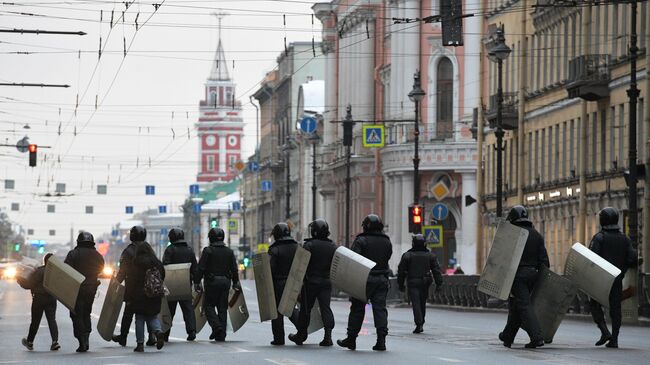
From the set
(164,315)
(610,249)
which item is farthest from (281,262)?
(610,249)

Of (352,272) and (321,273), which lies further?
(321,273)

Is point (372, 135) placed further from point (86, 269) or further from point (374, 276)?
point (374, 276)

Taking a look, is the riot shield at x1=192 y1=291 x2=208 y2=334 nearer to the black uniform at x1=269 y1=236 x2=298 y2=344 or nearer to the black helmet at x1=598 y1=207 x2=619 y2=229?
the black uniform at x1=269 y1=236 x2=298 y2=344

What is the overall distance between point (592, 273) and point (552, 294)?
0.60m

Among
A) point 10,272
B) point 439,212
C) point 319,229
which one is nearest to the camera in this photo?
point 319,229

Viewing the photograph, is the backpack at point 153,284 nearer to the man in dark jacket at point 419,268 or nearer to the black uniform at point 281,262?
the black uniform at point 281,262

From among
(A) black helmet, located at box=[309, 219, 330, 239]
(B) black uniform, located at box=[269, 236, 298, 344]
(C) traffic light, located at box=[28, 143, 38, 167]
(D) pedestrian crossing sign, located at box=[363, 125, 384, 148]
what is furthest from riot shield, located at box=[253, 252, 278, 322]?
(D) pedestrian crossing sign, located at box=[363, 125, 384, 148]

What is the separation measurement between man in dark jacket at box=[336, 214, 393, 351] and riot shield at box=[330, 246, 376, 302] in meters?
0.18

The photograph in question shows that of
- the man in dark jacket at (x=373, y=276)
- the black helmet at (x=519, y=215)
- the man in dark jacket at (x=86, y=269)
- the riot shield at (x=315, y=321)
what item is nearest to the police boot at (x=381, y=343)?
the man in dark jacket at (x=373, y=276)

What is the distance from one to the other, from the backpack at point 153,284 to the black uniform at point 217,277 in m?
1.93

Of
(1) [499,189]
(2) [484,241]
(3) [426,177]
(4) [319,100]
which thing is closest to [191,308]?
(1) [499,189]

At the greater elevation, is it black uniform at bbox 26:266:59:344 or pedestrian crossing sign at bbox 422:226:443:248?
pedestrian crossing sign at bbox 422:226:443:248

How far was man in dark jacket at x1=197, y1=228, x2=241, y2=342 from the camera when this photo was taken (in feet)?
85.4

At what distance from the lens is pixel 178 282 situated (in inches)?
1027
